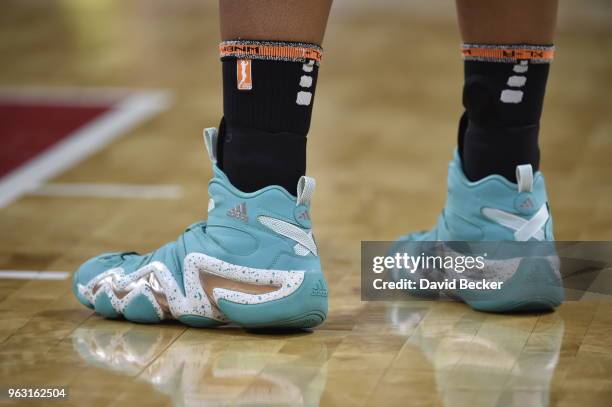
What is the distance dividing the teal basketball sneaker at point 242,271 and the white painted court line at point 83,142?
0.77 m

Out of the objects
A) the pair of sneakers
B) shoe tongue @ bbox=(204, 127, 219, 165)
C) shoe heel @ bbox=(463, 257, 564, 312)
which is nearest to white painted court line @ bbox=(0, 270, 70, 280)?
the pair of sneakers

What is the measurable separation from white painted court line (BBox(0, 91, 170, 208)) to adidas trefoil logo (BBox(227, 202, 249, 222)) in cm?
83

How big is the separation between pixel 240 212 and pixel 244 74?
16 cm

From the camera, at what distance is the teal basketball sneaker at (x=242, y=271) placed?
4.31ft

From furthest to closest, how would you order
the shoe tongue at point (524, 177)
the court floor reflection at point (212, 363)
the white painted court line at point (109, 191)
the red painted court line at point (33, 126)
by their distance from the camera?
the red painted court line at point (33, 126), the white painted court line at point (109, 191), the shoe tongue at point (524, 177), the court floor reflection at point (212, 363)

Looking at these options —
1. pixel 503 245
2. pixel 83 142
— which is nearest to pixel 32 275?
pixel 503 245

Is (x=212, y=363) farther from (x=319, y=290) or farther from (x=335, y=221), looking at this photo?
(x=335, y=221)

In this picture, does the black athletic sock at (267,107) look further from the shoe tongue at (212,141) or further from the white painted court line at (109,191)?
the white painted court line at (109,191)

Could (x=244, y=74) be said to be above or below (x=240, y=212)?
above

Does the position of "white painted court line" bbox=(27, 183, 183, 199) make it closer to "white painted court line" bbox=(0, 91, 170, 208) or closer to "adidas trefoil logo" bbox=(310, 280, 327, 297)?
"white painted court line" bbox=(0, 91, 170, 208)

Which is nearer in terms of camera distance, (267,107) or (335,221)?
(267,107)

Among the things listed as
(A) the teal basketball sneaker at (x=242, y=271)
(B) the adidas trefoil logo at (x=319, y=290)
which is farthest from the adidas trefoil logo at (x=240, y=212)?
(B) the adidas trefoil logo at (x=319, y=290)

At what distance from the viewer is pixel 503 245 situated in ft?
4.67

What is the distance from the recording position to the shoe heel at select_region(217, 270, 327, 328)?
1307 mm
